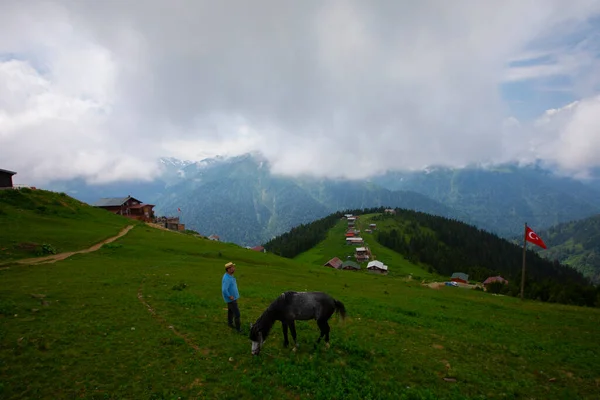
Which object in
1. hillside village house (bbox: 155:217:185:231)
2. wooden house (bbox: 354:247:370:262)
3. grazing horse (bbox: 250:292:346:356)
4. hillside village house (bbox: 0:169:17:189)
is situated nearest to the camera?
grazing horse (bbox: 250:292:346:356)

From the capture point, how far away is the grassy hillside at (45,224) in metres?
35.9

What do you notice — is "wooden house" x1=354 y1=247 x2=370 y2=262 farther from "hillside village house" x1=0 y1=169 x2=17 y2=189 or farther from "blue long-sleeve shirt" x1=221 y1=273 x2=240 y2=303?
"blue long-sleeve shirt" x1=221 y1=273 x2=240 y2=303

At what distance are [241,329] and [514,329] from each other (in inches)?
858

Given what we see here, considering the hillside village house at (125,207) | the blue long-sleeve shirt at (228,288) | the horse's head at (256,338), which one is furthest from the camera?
the hillside village house at (125,207)

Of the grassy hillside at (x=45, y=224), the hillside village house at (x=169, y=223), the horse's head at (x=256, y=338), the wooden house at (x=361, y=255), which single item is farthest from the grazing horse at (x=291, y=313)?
the wooden house at (x=361, y=255)

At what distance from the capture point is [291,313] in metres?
14.2

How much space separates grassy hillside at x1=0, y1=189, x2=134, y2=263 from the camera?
118 feet

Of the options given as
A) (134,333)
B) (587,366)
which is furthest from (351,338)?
(587,366)

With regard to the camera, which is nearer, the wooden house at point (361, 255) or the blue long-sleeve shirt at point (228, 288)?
the blue long-sleeve shirt at point (228, 288)

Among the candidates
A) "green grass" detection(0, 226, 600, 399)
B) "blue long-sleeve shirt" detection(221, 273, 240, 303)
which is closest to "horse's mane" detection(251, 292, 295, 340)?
"green grass" detection(0, 226, 600, 399)

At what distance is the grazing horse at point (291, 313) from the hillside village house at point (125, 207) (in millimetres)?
95567

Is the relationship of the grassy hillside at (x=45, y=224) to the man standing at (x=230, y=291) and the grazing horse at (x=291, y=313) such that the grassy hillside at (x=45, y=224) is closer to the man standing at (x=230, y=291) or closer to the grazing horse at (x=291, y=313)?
the man standing at (x=230, y=291)

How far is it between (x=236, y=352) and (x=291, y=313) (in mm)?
3038

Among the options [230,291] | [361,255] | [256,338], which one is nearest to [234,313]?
[230,291]
